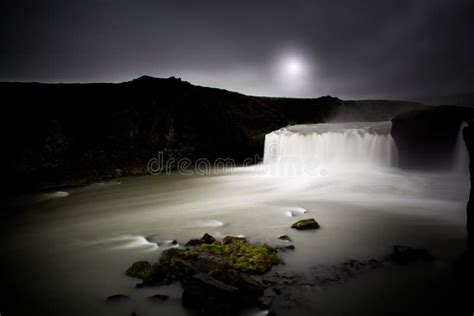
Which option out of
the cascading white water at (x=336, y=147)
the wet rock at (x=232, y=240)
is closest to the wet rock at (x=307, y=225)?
the wet rock at (x=232, y=240)

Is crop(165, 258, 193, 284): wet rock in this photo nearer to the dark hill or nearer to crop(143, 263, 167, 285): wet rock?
crop(143, 263, 167, 285): wet rock

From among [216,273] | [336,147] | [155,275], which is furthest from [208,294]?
[336,147]

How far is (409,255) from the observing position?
6074mm

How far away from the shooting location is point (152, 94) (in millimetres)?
23344

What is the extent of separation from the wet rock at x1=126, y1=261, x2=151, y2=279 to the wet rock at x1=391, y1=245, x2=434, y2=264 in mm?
5950

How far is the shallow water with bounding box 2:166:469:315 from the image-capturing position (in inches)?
221

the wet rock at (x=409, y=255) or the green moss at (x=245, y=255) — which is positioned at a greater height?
the wet rock at (x=409, y=255)

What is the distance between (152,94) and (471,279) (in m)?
23.8

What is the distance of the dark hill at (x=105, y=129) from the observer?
1730 centimetres

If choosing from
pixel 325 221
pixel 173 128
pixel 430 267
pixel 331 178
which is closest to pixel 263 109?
pixel 173 128

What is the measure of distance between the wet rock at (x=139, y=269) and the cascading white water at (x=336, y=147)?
739 inches

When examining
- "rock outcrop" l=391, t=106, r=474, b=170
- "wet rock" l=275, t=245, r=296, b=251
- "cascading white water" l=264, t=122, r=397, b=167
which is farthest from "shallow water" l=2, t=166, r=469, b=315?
"cascading white water" l=264, t=122, r=397, b=167

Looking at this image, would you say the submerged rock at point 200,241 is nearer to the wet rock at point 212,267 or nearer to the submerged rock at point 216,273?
the submerged rock at point 216,273

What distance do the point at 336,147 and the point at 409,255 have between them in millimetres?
18022
